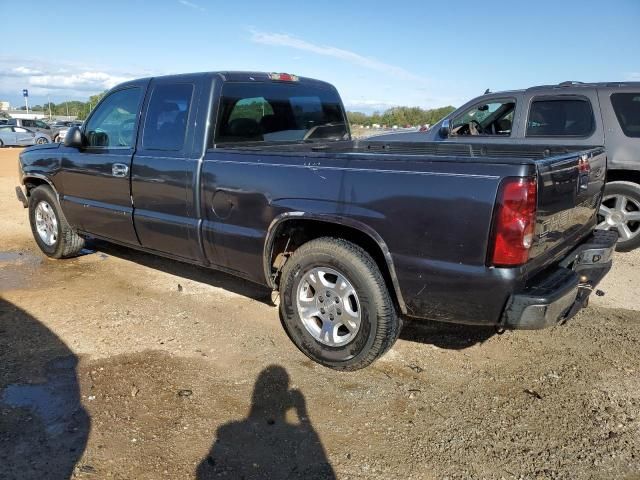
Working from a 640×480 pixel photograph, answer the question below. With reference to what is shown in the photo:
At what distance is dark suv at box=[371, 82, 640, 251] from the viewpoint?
5930 millimetres

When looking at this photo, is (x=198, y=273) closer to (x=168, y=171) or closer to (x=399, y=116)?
(x=168, y=171)

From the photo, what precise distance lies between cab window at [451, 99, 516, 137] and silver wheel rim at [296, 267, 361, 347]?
4.34 m

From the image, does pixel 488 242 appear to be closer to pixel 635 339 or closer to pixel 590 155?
pixel 590 155

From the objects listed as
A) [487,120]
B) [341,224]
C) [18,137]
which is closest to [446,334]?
[341,224]

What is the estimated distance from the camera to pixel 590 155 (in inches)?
140

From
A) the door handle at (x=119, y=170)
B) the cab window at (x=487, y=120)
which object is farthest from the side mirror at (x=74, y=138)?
the cab window at (x=487, y=120)

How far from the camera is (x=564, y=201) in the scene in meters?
3.04

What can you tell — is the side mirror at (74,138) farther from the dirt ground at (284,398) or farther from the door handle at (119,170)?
the dirt ground at (284,398)

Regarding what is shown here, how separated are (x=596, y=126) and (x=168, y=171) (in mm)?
4878

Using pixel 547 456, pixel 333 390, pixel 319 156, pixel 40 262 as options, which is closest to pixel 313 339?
pixel 333 390

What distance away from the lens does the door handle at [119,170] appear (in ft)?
15.0

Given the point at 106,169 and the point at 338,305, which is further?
the point at 106,169

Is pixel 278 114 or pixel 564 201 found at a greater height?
pixel 278 114

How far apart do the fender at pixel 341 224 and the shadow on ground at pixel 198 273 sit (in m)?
1.22
